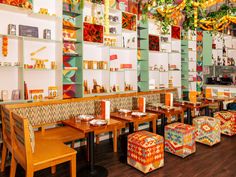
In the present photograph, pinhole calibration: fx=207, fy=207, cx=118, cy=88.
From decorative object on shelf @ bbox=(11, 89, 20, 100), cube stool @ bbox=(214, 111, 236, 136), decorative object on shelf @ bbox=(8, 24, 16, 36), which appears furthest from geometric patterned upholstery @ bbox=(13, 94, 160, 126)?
cube stool @ bbox=(214, 111, 236, 136)

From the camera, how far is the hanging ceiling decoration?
4086 mm

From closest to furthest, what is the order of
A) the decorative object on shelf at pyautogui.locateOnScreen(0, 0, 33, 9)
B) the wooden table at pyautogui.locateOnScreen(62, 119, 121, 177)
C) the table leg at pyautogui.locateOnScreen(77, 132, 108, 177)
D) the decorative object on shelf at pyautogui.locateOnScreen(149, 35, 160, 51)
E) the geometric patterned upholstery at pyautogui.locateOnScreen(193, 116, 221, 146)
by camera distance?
the wooden table at pyautogui.locateOnScreen(62, 119, 121, 177)
the table leg at pyautogui.locateOnScreen(77, 132, 108, 177)
the decorative object on shelf at pyautogui.locateOnScreen(0, 0, 33, 9)
the geometric patterned upholstery at pyautogui.locateOnScreen(193, 116, 221, 146)
the decorative object on shelf at pyautogui.locateOnScreen(149, 35, 160, 51)

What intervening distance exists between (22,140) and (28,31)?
2.14 m

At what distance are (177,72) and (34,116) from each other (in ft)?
14.5

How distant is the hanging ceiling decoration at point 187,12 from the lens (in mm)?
4086

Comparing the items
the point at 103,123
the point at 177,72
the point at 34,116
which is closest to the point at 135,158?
the point at 103,123

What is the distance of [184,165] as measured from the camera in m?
3.11

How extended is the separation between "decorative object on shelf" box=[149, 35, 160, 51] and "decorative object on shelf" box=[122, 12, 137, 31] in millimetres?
691

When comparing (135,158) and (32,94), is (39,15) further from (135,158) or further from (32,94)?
(135,158)

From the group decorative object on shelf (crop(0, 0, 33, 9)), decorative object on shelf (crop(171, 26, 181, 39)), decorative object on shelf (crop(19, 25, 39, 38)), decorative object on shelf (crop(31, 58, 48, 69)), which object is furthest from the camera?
decorative object on shelf (crop(171, 26, 181, 39))

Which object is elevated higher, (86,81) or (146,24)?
(146,24)

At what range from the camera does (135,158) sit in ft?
9.71

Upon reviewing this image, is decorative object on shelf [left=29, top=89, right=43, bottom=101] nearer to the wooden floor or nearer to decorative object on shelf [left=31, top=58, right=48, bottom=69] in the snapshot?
decorative object on shelf [left=31, top=58, right=48, bottom=69]

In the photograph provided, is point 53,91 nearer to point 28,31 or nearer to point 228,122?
point 28,31
